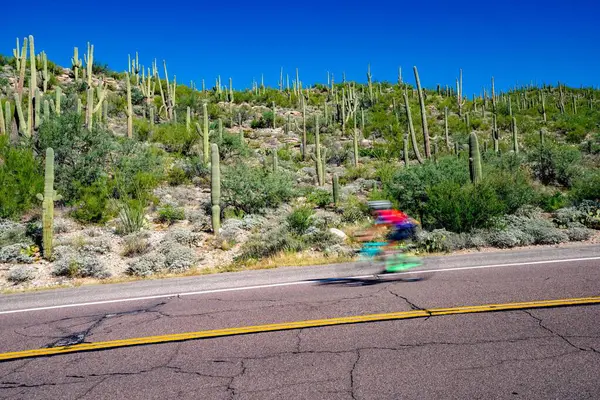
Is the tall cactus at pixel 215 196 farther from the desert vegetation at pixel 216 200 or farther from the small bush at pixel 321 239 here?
the small bush at pixel 321 239

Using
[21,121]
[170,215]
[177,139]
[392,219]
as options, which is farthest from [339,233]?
[177,139]

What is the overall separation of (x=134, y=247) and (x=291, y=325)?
8712mm

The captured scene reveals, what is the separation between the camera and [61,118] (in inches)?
740

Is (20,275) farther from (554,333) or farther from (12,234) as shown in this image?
(554,333)

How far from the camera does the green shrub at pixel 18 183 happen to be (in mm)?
14211

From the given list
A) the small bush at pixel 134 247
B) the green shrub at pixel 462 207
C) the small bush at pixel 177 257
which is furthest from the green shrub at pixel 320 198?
the small bush at pixel 134 247

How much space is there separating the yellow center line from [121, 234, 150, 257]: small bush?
7.62 meters

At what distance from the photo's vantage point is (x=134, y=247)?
488 inches

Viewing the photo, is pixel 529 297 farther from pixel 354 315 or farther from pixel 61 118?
pixel 61 118

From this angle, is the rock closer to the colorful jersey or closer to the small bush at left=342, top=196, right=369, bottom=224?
the small bush at left=342, top=196, right=369, bottom=224

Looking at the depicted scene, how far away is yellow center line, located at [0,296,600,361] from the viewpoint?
4906mm

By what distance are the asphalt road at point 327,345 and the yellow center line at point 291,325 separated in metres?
0.13

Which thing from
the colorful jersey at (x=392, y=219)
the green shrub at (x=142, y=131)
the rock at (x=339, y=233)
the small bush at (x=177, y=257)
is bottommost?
the small bush at (x=177, y=257)

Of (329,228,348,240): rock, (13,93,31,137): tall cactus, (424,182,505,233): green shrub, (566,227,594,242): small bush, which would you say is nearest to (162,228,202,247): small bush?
(329,228,348,240): rock
